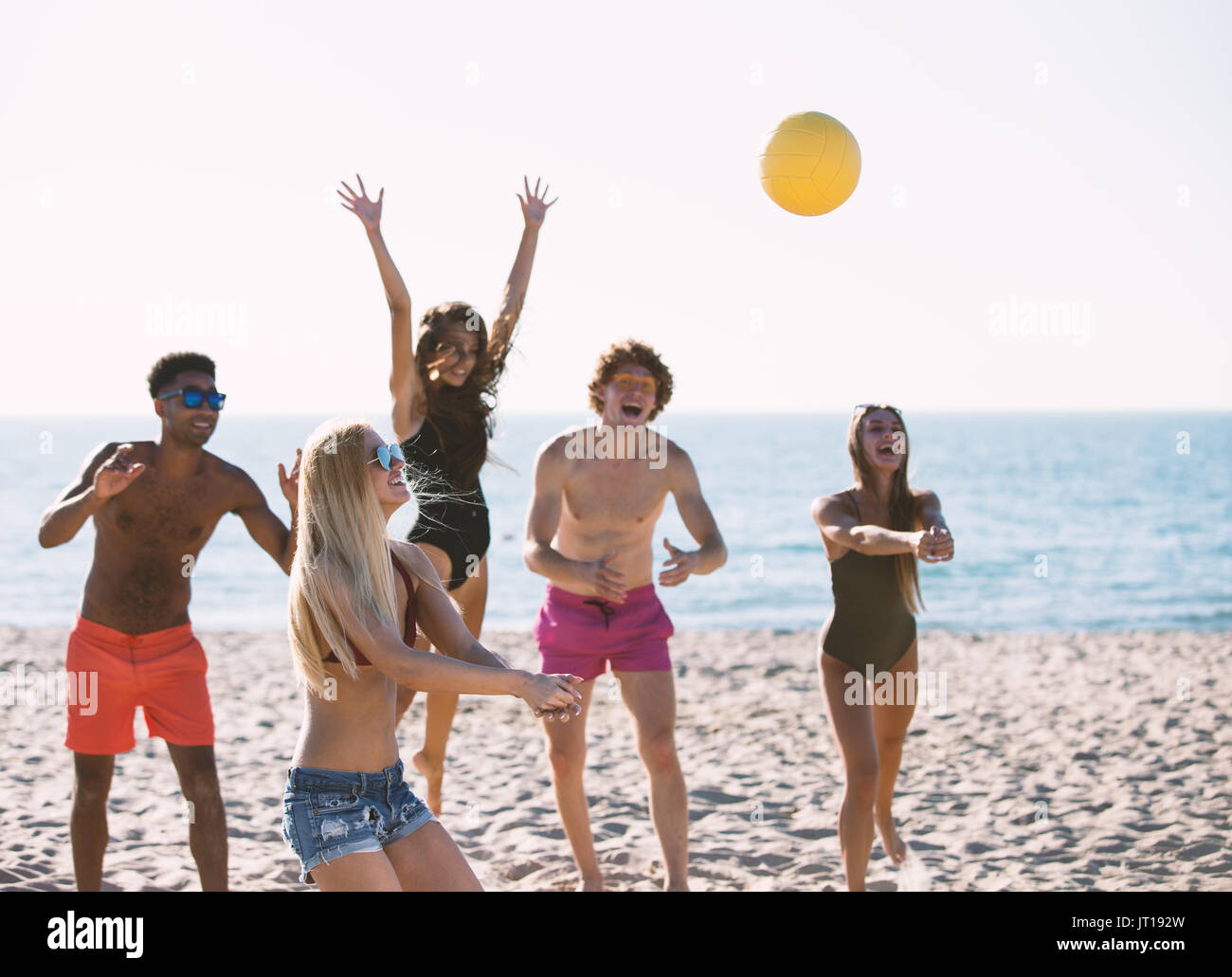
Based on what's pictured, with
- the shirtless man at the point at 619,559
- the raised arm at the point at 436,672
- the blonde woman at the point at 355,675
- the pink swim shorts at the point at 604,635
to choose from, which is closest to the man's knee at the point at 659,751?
the shirtless man at the point at 619,559

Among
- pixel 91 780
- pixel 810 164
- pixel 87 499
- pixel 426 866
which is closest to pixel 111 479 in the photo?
pixel 87 499

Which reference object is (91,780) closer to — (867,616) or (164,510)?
(164,510)

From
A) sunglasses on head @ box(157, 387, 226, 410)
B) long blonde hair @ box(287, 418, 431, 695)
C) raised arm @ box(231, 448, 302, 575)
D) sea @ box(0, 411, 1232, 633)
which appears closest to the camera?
long blonde hair @ box(287, 418, 431, 695)

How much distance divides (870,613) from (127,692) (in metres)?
3.23

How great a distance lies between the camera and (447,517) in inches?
219

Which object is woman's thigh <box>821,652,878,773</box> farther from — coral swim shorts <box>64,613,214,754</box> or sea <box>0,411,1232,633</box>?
coral swim shorts <box>64,613,214,754</box>

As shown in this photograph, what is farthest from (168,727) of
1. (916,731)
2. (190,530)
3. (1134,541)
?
(1134,541)

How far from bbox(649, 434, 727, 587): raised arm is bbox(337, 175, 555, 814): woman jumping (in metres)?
0.90

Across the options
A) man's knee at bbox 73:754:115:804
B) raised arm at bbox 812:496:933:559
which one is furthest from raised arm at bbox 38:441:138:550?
raised arm at bbox 812:496:933:559

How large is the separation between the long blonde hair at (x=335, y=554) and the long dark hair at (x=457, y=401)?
2059 millimetres

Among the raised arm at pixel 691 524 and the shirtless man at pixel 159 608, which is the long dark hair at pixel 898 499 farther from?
the shirtless man at pixel 159 608

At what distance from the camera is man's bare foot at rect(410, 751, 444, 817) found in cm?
575
